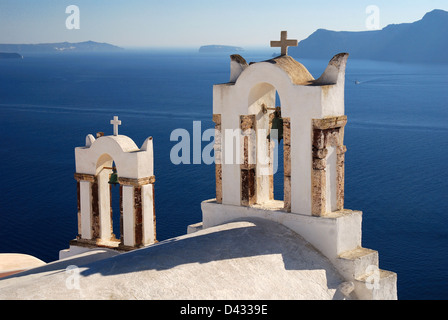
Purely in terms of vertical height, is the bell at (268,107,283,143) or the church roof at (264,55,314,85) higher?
the church roof at (264,55,314,85)

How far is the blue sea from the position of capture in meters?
33.3

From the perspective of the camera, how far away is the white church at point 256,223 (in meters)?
8.95

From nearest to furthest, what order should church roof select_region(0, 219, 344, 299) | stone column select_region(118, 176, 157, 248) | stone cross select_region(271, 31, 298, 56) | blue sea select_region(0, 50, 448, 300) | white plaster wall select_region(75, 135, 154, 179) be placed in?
church roof select_region(0, 219, 344, 299)
stone cross select_region(271, 31, 298, 56)
white plaster wall select_region(75, 135, 154, 179)
stone column select_region(118, 176, 157, 248)
blue sea select_region(0, 50, 448, 300)

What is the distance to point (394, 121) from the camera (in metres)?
65.1

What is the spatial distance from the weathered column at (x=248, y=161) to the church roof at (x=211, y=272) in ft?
2.39

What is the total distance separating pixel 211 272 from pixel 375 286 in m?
2.77

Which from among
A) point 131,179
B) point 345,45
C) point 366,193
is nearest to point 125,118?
point 366,193

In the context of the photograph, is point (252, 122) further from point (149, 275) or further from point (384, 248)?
point (384, 248)

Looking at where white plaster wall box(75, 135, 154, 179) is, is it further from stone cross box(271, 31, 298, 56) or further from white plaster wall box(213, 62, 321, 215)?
stone cross box(271, 31, 298, 56)

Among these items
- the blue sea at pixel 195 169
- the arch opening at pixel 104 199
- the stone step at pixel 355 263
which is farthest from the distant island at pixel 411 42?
the stone step at pixel 355 263

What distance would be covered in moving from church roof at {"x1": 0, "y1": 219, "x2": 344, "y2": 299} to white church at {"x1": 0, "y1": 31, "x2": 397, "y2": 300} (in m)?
0.02

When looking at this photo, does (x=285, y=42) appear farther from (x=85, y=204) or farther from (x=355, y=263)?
(x=85, y=204)

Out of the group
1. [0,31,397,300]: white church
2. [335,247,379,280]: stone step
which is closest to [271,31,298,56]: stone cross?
[0,31,397,300]: white church

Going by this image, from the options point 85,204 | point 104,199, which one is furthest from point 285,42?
point 85,204
